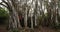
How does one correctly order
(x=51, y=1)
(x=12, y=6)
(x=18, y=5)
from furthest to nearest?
(x=51, y=1) → (x=18, y=5) → (x=12, y=6)

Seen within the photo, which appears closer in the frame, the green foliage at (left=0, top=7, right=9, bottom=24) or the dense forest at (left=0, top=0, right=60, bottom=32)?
the dense forest at (left=0, top=0, right=60, bottom=32)

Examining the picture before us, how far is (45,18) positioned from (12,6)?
7930 millimetres

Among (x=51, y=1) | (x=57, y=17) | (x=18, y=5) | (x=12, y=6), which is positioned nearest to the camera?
(x=12, y=6)

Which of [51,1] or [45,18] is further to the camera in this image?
[45,18]

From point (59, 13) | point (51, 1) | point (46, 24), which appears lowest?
point (46, 24)

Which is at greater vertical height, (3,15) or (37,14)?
(37,14)

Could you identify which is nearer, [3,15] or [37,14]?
[37,14]

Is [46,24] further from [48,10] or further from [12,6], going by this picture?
[12,6]

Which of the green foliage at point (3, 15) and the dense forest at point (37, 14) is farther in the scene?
the green foliage at point (3, 15)

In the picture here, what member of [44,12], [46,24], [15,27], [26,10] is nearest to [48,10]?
[44,12]

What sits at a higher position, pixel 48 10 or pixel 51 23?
pixel 48 10

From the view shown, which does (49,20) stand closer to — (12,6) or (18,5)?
(18,5)

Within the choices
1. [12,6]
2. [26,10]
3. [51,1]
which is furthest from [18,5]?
[51,1]

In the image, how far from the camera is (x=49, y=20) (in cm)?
2125
